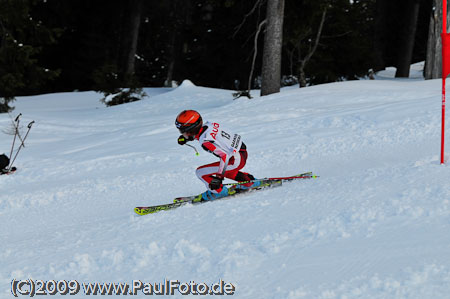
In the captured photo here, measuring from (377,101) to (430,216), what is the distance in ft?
25.3

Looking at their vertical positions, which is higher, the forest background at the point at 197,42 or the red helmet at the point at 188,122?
the forest background at the point at 197,42

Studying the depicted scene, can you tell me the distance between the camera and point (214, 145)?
5.97m

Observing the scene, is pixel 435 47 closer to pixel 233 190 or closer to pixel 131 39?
pixel 233 190

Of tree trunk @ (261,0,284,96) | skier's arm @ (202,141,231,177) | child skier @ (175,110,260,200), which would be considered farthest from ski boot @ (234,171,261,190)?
tree trunk @ (261,0,284,96)

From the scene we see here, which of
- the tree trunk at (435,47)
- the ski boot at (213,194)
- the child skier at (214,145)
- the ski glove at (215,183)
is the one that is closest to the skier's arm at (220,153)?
the child skier at (214,145)

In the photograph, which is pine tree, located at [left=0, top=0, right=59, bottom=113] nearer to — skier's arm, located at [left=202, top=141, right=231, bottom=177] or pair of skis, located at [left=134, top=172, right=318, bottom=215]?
pair of skis, located at [left=134, top=172, right=318, bottom=215]

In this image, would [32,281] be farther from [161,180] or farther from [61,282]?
[161,180]

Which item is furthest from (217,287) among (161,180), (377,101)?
(377,101)

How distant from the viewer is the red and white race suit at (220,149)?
595 cm

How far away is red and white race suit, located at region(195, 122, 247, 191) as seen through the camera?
595 cm

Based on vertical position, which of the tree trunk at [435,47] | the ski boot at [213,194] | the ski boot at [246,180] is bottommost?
the ski boot at [213,194]

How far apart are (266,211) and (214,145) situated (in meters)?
1.11

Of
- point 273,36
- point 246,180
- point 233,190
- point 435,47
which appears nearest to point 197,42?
point 273,36

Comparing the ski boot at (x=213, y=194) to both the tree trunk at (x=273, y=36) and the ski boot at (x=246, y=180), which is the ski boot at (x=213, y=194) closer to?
the ski boot at (x=246, y=180)
